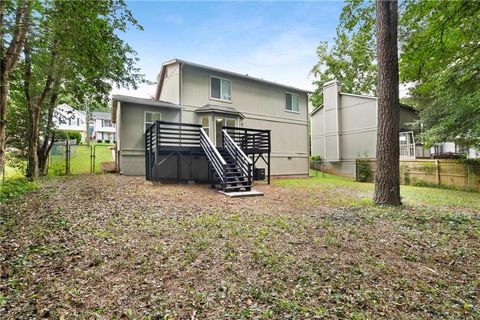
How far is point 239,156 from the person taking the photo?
34.1 ft

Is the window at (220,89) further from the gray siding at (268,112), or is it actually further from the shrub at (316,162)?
the shrub at (316,162)

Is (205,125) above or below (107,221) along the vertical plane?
above

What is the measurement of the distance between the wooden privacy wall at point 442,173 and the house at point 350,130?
9.26ft

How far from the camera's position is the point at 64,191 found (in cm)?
779

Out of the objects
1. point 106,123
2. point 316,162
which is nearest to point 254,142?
point 316,162

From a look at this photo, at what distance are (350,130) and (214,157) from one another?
15007mm

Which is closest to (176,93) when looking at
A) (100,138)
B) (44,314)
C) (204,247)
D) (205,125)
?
Answer: (205,125)

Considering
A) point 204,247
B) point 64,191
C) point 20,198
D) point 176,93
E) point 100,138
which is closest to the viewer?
point 204,247

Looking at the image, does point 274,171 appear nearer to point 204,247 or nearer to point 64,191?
point 64,191

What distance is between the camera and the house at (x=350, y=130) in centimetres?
1880

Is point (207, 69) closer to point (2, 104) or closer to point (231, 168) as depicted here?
point (231, 168)

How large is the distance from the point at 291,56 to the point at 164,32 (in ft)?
29.4

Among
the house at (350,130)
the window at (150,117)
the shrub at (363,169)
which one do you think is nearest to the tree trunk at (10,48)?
the window at (150,117)

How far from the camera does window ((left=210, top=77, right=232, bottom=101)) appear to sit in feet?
48.3
